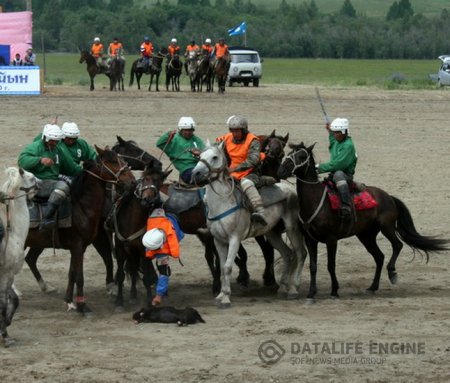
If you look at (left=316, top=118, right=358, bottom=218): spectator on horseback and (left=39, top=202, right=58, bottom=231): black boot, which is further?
(left=316, top=118, right=358, bottom=218): spectator on horseback

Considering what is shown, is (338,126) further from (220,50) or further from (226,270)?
(220,50)

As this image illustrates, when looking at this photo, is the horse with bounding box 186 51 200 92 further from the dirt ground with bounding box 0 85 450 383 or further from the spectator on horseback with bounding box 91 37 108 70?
the dirt ground with bounding box 0 85 450 383

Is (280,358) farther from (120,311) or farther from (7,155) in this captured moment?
(7,155)

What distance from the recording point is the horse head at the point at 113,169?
41.6 feet

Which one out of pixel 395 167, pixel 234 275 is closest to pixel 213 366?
pixel 234 275

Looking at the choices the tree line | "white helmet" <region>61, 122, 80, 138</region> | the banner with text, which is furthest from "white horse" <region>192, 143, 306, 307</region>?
the tree line

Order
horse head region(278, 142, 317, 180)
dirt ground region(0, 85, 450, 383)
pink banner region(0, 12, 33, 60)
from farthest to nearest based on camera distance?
1. pink banner region(0, 12, 33, 60)
2. horse head region(278, 142, 317, 180)
3. dirt ground region(0, 85, 450, 383)

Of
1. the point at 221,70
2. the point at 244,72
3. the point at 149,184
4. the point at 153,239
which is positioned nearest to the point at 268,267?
the point at 153,239

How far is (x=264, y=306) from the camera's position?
13164 mm

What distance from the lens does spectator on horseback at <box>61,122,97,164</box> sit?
13.3m

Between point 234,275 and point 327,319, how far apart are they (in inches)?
118

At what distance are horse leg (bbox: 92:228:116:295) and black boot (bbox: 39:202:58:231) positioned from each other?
105 cm

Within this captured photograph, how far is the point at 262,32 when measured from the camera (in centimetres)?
10606

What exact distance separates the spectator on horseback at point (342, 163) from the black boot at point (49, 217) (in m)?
3.28
